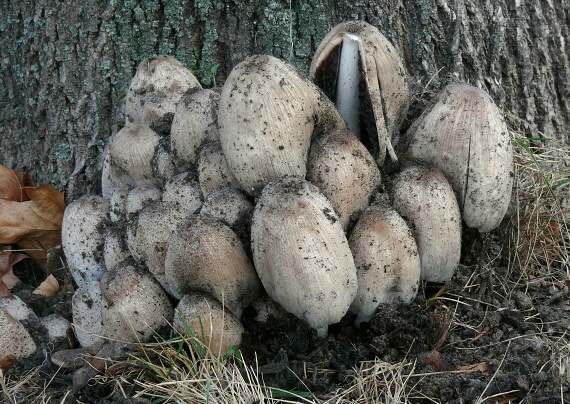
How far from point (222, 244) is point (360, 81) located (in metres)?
0.70

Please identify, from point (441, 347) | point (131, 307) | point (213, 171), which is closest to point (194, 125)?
point (213, 171)

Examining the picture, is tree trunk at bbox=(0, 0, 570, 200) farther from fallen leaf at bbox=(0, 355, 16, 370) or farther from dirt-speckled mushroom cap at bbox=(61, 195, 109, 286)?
fallen leaf at bbox=(0, 355, 16, 370)

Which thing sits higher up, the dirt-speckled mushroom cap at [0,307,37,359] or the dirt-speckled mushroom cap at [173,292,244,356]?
the dirt-speckled mushroom cap at [173,292,244,356]

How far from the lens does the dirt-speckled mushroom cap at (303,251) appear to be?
1.90m

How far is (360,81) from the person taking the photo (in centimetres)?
229

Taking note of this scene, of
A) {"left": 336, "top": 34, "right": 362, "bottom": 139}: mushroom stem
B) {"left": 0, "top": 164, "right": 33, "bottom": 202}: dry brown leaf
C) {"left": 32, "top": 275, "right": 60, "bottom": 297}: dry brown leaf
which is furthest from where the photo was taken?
{"left": 0, "top": 164, "right": 33, "bottom": 202}: dry brown leaf

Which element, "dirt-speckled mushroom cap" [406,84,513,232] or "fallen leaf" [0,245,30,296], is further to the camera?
"fallen leaf" [0,245,30,296]

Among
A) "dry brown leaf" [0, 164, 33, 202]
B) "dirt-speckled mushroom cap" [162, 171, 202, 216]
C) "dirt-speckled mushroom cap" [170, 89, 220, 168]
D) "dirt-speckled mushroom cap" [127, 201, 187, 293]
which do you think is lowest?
"dry brown leaf" [0, 164, 33, 202]

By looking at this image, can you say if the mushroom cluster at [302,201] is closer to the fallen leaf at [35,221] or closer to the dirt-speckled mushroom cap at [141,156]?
the dirt-speckled mushroom cap at [141,156]

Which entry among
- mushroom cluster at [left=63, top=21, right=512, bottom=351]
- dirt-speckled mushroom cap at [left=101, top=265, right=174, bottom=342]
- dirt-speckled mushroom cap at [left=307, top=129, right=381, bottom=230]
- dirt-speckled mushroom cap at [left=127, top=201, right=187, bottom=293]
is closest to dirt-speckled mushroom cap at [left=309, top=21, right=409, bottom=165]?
mushroom cluster at [left=63, top=21, right=512, bottom=351]

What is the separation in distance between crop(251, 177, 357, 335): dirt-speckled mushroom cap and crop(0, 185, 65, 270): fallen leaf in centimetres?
128

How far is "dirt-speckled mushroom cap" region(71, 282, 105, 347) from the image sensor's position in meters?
2.25

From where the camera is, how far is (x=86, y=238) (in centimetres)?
245

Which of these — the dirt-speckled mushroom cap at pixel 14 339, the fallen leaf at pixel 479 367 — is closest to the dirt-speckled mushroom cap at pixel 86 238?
the dirt-speckled mushroom cap at pixel 14 339
